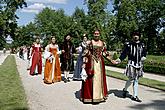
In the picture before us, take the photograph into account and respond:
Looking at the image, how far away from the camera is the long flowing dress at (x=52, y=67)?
15709 mm

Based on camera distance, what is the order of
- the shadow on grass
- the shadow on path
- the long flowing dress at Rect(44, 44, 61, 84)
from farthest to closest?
the long flowing dress at Rect(44, 44, 61, 84), the shadow on path, the shadow on grass

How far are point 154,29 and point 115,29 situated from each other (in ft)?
26.2

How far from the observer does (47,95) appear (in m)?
11.6

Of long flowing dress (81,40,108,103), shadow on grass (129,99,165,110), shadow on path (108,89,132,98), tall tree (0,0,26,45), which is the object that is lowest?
shadow on grass (129,99,165,110)

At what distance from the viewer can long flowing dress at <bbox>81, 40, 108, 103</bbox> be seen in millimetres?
10070

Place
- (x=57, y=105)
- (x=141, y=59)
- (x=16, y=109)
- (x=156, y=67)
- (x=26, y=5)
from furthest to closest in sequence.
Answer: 1. (x=26, y=5)
2. (x=156, y=67)
3. (x=141, y=59)
4. (x=57, y=105)
5. (x=16, y=109)

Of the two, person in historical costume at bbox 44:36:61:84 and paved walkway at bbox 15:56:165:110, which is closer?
paved walkway at bbox 15:56:165:110

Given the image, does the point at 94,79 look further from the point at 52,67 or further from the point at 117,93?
the point at 52,67

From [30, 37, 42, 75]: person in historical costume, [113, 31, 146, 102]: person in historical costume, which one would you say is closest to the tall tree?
[30, 37, 42, 75]: person in historical costume

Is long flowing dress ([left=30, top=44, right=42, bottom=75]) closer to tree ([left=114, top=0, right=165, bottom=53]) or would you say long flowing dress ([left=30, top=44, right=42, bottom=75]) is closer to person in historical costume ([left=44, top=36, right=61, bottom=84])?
person in historical costume ([left=44, top=36, right=61, bottom=84])

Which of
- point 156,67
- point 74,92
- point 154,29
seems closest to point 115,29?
point 154,29

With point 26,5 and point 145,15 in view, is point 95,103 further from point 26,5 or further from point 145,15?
point 145,15

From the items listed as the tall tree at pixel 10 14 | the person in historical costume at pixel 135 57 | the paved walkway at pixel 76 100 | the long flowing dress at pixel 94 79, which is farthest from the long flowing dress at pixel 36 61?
the tall tree at pixel 10 14

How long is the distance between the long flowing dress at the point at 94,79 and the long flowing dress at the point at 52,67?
5.43m
